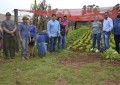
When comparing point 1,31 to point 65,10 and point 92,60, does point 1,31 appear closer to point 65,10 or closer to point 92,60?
point 92,60

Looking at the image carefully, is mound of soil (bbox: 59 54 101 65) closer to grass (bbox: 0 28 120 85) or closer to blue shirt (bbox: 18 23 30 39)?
grass (bbox: 0 28 120 85)

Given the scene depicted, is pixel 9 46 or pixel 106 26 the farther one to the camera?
pixel 106 26

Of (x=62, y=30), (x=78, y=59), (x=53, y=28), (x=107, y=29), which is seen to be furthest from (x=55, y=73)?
(x=62, y=30)

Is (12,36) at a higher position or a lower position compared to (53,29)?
lower

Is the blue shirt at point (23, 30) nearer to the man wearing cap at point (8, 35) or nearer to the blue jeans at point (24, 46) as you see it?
the blue jeans at point (24, 46)

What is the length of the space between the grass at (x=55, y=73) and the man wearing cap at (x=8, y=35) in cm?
118

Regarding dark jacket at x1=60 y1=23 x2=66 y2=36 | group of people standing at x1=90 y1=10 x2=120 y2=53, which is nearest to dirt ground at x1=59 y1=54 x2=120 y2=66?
group of people standing at x1=90 y1=10 x2=120 y2=53

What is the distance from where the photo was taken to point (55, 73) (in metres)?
9.20

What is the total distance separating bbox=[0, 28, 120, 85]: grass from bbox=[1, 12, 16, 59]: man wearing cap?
118cm

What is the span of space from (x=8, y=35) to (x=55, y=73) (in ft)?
12.9

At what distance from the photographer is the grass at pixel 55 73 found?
8.30 meters

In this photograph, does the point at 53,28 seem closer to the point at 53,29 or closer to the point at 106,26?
the point at 53,29

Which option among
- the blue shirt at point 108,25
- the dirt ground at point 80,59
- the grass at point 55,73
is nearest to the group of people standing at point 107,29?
the blue shirt at point 108,25

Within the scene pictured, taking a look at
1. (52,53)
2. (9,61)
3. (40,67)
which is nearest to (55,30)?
(52,53)
